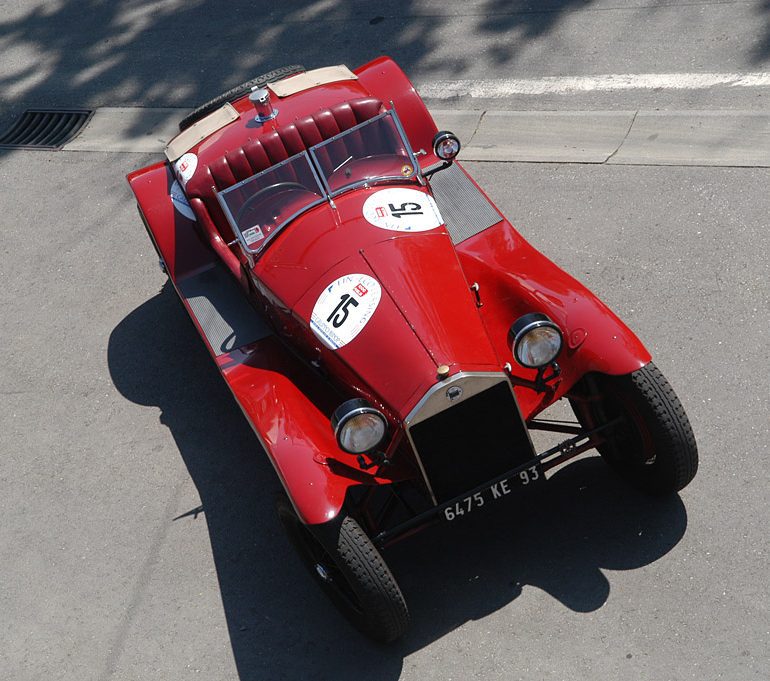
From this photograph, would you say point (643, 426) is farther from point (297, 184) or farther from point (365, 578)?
point (297, 184)

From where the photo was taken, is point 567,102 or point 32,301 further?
point 567,102

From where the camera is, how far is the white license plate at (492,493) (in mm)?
4938

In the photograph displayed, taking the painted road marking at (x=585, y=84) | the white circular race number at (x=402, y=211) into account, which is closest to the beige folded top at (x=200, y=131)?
the white circular race number at (x=402, y=211)

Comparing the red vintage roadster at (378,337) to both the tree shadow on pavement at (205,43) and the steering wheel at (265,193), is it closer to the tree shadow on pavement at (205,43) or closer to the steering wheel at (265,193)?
the steering wheel at (265,193)

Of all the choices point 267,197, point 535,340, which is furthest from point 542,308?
point 267,197

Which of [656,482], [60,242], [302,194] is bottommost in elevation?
[656,482]

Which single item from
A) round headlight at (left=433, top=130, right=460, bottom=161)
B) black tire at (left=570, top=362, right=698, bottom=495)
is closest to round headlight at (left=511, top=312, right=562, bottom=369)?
black tire at (left=570, top=362, right=698, bottom=495)

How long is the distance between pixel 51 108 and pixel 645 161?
249 inches

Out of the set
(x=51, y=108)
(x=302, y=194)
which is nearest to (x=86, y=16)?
(x=51, y=108)

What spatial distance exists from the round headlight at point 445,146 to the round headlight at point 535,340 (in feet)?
6.58

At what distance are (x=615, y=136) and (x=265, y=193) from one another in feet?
11.1

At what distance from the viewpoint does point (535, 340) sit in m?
4.93

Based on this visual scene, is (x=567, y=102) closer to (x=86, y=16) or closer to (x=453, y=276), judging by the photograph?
(x=453, y=276)

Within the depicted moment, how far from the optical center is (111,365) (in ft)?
23.7
